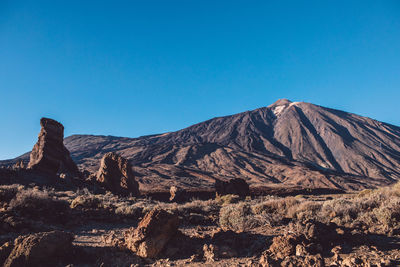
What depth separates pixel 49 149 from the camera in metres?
20.8

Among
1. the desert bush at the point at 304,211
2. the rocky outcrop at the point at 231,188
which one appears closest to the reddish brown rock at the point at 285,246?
the desert bush at the point at 304,211

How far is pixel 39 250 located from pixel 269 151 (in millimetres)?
92903

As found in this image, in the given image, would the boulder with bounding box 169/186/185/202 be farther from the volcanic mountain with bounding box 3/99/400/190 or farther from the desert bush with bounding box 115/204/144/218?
the volcanic mountain with bounding box 3/99/400/190

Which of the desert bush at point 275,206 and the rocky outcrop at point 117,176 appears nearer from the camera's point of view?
the desert bush at point 275,206

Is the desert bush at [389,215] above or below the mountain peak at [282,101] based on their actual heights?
below

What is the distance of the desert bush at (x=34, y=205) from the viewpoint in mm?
6801

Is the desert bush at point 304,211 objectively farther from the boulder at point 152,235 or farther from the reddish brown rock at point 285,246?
the boulder at point 152,235

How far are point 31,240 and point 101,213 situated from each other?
4952 mm

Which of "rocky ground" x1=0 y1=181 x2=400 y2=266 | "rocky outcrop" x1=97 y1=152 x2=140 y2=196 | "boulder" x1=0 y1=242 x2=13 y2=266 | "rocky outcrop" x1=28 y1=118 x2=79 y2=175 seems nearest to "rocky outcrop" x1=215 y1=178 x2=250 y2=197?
"rocky outcrop" x1=97 y1=152 x2=140 y2=196

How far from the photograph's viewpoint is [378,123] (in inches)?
4732

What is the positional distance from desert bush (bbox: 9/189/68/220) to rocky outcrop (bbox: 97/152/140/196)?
993 centimetres

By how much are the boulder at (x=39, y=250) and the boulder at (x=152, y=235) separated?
3.37 ft

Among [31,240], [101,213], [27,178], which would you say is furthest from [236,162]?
[31,240]

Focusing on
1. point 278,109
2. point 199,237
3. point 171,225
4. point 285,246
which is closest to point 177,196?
point 199,237
